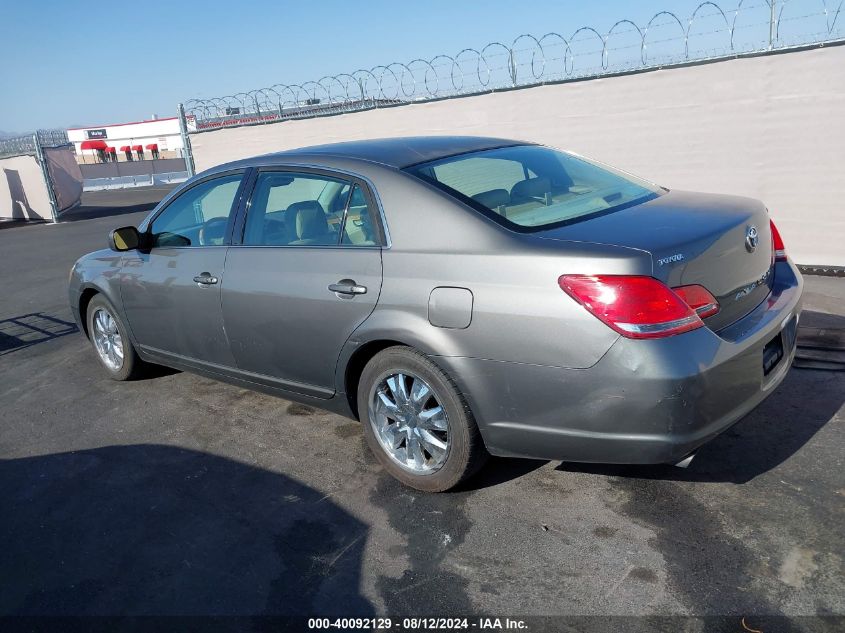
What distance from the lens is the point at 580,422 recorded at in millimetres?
2918

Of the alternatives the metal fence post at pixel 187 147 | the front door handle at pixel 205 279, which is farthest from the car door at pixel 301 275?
the metal fence post at pixel 187 147

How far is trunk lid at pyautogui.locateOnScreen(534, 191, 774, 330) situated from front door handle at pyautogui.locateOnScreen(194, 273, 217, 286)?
2.14m

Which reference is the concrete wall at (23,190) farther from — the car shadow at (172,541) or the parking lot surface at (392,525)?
the car shadow at (172,541)

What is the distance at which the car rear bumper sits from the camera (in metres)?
2.73

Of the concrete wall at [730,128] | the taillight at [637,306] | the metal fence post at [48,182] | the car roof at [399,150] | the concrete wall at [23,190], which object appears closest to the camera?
the taillight at [637,306]

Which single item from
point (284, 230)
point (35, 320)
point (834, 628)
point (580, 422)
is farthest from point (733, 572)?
point (35, 320)

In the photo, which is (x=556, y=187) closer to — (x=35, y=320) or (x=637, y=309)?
(x=637, y=309)

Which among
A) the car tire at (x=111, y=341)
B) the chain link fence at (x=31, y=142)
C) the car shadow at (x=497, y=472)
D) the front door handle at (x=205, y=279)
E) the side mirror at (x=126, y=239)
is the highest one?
the chain link fence at (x=31, y=142)

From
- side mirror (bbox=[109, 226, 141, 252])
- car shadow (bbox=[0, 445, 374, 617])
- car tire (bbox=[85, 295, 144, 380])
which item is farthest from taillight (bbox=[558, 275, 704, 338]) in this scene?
car tire (bbox=[85, 295, 144, 380])

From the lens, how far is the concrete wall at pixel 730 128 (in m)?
6.98

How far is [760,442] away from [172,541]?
2.94 meters

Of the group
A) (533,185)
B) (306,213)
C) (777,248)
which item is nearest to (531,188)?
(533,185)

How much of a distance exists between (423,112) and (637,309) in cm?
794

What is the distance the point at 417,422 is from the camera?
347 cm
